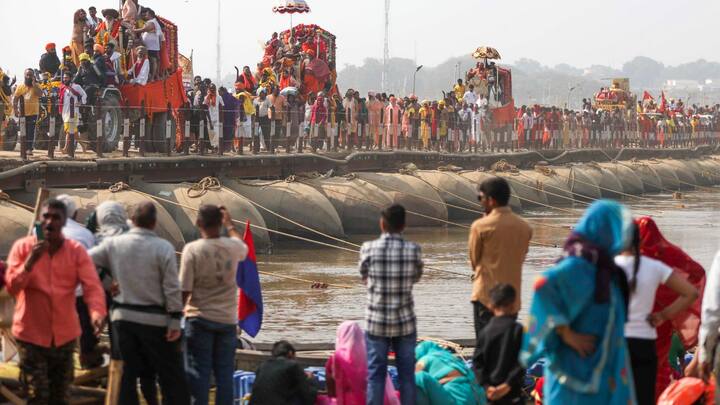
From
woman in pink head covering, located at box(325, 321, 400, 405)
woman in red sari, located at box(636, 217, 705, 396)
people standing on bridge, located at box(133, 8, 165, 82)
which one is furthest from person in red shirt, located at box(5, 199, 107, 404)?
people standing on bridge, located at box(133, 8, 165, 82)

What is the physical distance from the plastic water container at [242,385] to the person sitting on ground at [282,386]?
906 millimetres

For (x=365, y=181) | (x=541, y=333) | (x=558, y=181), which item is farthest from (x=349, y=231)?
(x=541, y=333)

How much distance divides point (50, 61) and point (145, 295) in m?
16.6

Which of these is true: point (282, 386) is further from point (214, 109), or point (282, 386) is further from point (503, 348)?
point (214, 109)

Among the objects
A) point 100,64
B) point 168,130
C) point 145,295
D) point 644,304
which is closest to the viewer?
point 644,304

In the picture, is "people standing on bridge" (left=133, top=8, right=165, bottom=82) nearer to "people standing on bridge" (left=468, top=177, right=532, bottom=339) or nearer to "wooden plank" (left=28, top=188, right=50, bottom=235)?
"wooden plank" (left=28, top=188, right=50, bottom=235)

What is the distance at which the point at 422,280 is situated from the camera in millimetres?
21719

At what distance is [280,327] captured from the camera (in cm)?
1666

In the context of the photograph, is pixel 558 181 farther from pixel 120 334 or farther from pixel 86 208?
pixel 120 334

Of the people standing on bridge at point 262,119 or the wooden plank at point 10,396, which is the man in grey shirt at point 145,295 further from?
the people standing on bridge at point 262,119

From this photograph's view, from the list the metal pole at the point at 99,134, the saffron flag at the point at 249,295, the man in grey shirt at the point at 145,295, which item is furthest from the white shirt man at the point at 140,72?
the man in grey shirt at the point at 145,295

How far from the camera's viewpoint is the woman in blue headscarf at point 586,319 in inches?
267

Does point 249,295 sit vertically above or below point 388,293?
below

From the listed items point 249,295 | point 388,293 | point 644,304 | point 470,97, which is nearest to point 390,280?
point 388,293
